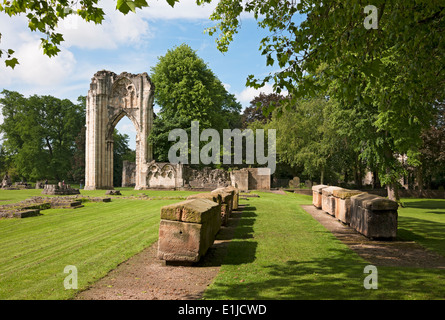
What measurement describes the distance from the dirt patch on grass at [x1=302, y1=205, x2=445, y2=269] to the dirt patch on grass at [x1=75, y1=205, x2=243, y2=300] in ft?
10.1

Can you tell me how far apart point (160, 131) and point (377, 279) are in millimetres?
35276

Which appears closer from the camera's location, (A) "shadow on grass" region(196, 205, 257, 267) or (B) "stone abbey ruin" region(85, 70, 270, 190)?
(A) "shadow on grass" region(196, 205, 257, 267)

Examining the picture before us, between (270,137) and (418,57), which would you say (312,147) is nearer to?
(270,137)

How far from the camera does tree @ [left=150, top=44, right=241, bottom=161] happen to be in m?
36.8

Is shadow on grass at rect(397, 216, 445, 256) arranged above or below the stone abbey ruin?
below

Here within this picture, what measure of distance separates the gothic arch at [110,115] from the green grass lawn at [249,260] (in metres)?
29.2

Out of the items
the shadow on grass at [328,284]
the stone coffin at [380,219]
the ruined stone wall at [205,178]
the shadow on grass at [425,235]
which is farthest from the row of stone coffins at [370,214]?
the ruined stone wall at [205,178]

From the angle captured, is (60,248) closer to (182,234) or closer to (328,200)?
(182,234)

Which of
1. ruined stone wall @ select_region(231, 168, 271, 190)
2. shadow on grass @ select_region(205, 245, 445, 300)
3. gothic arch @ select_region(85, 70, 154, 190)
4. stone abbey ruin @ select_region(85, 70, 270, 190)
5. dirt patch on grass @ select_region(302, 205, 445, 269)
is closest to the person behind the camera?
shadow on grass @ select_region(205, 245, 445, 300)

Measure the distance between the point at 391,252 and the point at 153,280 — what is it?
5.10m

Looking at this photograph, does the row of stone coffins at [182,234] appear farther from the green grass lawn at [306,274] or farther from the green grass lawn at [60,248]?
the green grass lawn at [60,248]

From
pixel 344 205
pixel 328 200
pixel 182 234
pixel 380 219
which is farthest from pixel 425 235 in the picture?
pixel 182 234

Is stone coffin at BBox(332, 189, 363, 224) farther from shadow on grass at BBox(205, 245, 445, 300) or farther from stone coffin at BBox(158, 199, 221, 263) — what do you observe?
stone coffin at BBox(158, 199, 221, 263)

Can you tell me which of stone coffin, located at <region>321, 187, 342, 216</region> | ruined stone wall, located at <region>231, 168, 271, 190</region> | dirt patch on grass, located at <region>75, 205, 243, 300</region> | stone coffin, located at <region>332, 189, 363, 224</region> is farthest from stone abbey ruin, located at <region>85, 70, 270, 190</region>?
dirt patch on grass, located at <region>75, 205, 243, 300</region>
